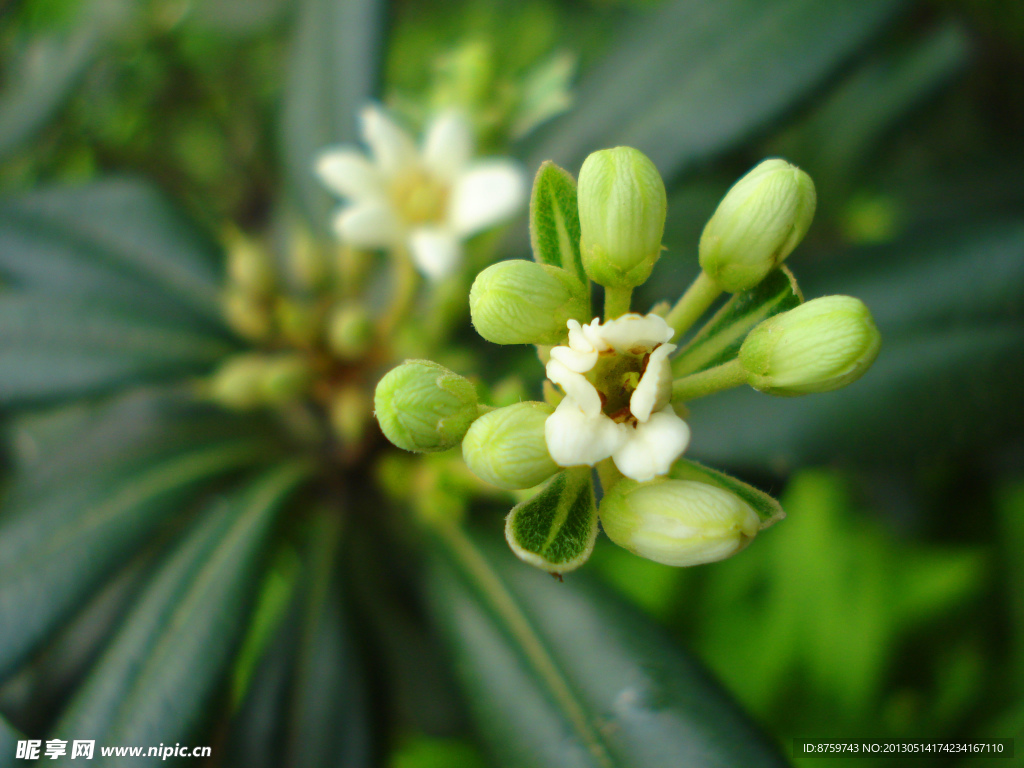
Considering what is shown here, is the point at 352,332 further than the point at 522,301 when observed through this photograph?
Yes

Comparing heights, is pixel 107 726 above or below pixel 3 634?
below

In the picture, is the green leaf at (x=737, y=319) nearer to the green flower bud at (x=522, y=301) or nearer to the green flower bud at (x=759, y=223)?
the green flower bud at (x=759, y=223)

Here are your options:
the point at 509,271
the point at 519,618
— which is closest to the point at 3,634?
the point at 519,618

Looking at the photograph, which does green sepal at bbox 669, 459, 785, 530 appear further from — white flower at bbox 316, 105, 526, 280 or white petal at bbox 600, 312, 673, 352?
white flower at bbox 316, 105, 526, 280

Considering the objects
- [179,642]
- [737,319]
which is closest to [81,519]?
[179,642]

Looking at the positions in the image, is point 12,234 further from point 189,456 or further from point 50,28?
point 50,28

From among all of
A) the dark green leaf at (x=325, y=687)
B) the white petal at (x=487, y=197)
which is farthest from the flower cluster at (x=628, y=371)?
the dark green leaf at (x=325, y=687)

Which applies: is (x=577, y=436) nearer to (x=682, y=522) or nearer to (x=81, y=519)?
(x=682, y=522)

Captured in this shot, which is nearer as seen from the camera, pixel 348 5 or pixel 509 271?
pixel 509 271
